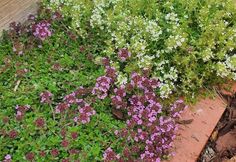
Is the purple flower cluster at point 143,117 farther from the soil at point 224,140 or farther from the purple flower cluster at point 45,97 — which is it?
the soil at point 224,140

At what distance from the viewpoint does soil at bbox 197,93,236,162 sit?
3.31 metres

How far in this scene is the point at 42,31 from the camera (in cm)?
334

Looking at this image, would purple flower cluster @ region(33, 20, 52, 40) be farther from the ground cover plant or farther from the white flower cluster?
the white flower cluster

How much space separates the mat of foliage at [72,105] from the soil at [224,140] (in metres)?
0.44

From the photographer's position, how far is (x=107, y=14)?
3.35 meters

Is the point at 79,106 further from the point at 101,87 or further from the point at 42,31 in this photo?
the point at 42,31

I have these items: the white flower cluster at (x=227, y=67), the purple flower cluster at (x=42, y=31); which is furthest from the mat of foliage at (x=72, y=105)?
the white flower cluster at (x=227, y=67)

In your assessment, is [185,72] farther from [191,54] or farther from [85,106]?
[85,106]

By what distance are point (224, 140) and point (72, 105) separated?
1.13m

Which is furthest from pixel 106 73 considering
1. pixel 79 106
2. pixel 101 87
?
pixel 79 106

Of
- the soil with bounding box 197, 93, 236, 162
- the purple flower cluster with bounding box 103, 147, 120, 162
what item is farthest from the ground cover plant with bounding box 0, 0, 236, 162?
the soil with bounding box 197, 93, 236, 162

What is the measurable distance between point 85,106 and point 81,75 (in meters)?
0.34

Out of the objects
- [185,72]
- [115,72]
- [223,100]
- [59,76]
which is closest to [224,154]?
[223,100]

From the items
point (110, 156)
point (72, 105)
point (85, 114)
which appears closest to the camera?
point (110, 156)
